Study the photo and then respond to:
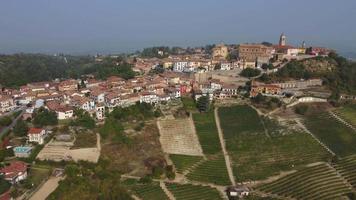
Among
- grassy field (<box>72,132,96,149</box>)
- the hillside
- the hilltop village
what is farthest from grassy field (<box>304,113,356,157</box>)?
grassy field (<box>72,132,96,149</box>)

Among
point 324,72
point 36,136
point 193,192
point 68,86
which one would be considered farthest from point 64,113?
point 324,72

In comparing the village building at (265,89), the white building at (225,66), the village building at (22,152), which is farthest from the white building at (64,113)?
the white building at (225,66)

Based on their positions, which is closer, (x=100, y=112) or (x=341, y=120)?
(x=341, y=120)

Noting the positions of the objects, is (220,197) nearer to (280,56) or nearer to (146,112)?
(146,112)

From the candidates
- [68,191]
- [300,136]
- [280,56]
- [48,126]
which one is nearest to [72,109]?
[48,126]

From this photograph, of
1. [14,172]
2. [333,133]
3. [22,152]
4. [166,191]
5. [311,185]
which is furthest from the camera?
[333,133]

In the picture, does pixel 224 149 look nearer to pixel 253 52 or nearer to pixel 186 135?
pixel 186 135

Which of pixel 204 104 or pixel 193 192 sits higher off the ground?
pixel 204 104
